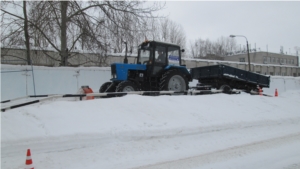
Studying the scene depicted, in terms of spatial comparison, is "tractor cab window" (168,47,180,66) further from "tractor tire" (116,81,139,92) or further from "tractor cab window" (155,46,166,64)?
"tractor tire" (116,81,139,92)

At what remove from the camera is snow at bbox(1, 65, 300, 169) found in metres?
4.85

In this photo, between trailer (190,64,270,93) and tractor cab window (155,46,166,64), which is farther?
trailer (190,64,270,93)

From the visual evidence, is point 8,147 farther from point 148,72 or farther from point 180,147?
point 148,72

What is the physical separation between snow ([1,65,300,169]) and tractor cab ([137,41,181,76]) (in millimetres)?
1700

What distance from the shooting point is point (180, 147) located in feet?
19.5

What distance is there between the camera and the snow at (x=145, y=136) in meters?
4.85

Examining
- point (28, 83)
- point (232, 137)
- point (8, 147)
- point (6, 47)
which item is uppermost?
point (6, 47)

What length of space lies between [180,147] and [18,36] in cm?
1278

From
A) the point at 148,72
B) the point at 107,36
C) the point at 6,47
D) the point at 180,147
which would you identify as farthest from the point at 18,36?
the point at 180,147

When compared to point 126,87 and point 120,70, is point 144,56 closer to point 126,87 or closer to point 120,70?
point 120,70

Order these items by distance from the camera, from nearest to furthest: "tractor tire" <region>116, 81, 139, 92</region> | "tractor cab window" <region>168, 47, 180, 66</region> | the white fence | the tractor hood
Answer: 1. "tractor tire" <region>116, 81, 139, 92</region>
2. the tractor hood
3. "tractor cab window" <region>168, 47, 180, 66</region>
4. the white fence

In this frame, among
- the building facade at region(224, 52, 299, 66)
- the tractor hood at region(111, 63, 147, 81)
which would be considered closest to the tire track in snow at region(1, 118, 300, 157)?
the tractor hood at region(111, 63, 147, 81)

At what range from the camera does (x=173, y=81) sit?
10.7 metres

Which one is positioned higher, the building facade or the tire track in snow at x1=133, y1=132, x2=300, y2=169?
the building facade
